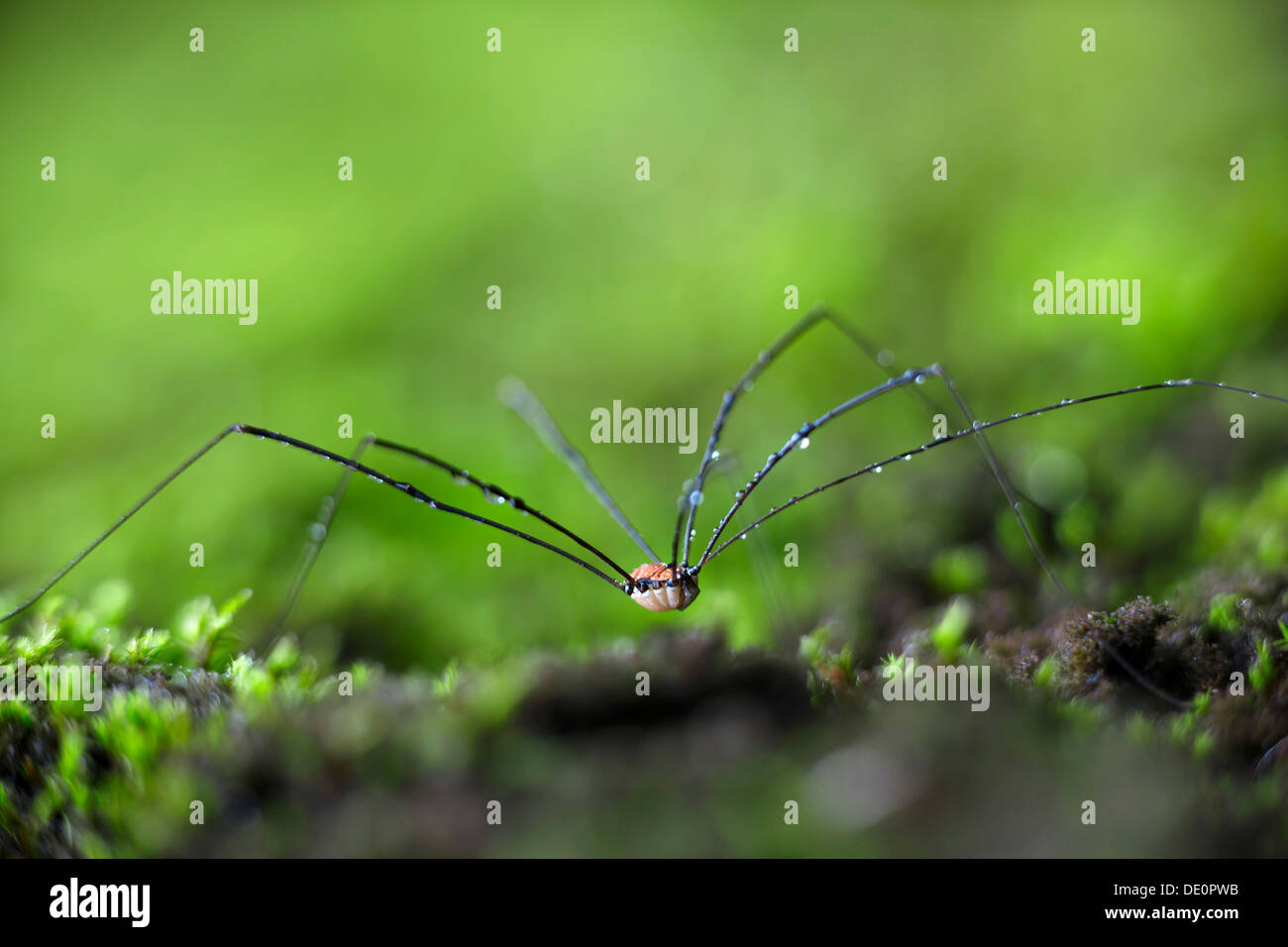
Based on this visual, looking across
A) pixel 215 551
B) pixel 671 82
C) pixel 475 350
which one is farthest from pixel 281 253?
pixel 671 82

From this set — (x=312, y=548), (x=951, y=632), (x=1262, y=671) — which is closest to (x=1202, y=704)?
(x=1262, y=671)

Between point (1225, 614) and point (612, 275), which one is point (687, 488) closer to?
point (1225, 614)

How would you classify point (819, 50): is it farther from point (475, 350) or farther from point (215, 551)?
point (215, 551)

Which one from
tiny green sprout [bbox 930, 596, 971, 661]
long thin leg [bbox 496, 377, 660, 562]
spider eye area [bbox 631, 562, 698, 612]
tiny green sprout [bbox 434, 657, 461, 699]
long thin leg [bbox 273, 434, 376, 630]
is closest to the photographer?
A: tiny green sprout [bbox 434, 657, 461, 699]

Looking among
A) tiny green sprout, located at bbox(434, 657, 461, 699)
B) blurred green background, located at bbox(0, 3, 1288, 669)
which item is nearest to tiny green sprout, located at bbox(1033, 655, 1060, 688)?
blurred green background, located at bbox(0, 3, 1288, 669)

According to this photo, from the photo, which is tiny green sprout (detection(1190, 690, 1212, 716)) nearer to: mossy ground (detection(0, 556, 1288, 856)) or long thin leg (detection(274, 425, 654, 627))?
mossy ground (detection(0, 556, 1288, 856))
